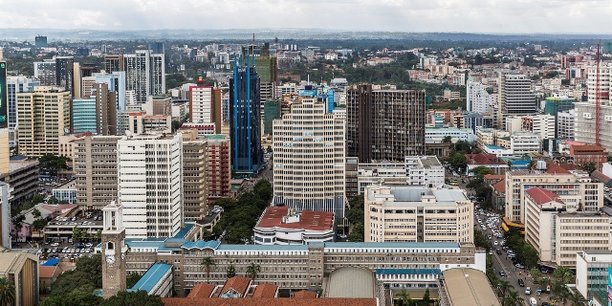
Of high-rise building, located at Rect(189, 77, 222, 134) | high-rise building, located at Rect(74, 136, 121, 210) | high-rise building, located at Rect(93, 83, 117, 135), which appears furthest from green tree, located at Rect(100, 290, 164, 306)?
high-rise building, located at Rect(189, 77, 222, 134)

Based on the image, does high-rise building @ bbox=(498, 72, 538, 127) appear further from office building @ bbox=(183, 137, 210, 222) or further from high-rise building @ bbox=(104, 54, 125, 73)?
office building @ bbox=(183, 137, 210, 222)

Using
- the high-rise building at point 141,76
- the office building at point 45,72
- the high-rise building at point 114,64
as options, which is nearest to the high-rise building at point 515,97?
the high-rise building at point 141,76

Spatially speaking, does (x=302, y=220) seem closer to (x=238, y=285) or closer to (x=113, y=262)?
(x=238, y=285)

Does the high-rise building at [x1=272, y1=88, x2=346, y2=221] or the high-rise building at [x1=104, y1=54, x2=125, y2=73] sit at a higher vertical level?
the high-rise building at [x1=104, y1=54, x2=125, y2=73]

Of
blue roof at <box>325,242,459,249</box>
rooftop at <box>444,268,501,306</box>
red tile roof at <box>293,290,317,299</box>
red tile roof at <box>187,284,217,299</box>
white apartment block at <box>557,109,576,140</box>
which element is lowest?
red tile roof at <box>293,290,317,299</box>

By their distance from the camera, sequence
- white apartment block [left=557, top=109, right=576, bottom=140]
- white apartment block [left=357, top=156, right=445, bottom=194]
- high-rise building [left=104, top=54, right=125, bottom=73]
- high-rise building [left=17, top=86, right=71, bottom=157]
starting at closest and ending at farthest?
white apartment block [left=357, top=156, right=445, bottom=194], high-rise building [left=17, top=86, right=71, bottom=157], white apartment block [left=557, top=109, right=576, bottom=140], high-rise building [left=104, top=54, right=125, bottom=73]

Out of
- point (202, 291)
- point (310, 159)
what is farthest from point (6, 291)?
point (310, 159)

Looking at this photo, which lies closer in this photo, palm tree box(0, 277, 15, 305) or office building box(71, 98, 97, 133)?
palm tree box(0, 277, 15, 305)
